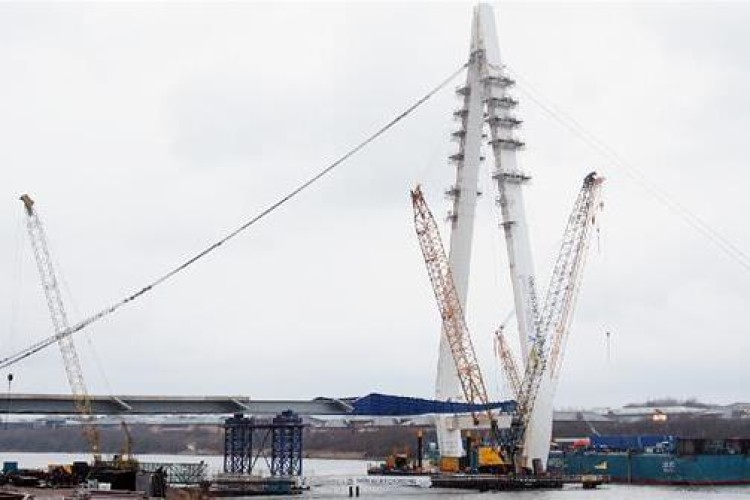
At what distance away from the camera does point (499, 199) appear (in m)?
112

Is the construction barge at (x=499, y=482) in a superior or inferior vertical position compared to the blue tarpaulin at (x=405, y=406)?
inferior

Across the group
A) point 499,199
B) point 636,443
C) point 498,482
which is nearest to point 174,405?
point 498,482

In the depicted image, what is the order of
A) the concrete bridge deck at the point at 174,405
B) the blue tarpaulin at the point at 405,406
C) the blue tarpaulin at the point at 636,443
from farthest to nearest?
1. the blue tarpaulin at the point at 636,443
2. the blue tarpaulin at the point at 405,406
3. the concrete bridge deck at the point at 174,405

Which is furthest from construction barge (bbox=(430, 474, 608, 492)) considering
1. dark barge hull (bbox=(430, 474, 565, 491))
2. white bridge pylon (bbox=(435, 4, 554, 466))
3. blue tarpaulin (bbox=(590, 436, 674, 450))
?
blue tarpaulin (bbox=(590, 436, 674, 450))

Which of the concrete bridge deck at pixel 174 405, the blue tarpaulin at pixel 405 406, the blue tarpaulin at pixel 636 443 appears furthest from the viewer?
the blue tarpaulin at pixel 636 443

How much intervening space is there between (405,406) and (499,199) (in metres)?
24.4

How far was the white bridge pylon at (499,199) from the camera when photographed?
109 metres

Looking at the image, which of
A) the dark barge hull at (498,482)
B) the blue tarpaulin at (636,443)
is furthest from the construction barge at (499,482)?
the blue tarpaulin at (636,443)

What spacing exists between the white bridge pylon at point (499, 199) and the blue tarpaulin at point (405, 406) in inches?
153

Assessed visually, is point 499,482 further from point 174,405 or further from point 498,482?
point 174,405

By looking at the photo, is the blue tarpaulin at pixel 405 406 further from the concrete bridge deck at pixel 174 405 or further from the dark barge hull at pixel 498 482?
the dark barge hull at pixel 498 482

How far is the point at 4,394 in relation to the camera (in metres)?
96.3

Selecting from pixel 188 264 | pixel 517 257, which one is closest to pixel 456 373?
pixel 517 257

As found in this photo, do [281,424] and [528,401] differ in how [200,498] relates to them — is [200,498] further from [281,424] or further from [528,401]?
[528,401]
